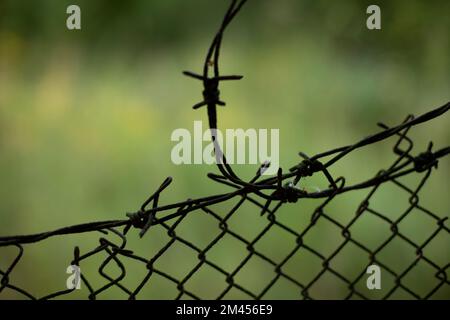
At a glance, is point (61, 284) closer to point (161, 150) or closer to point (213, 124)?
point (161, 150)

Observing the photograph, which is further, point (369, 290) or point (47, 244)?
point (47, 244)

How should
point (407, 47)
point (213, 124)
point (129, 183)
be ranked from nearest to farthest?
point (213, 124) → point (129, 183) → point (407, 47)

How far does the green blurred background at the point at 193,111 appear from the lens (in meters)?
1.80

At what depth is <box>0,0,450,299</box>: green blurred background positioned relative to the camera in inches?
71.1

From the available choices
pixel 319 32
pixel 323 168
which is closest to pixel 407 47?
pixel 319 32

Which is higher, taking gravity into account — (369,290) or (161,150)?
(161,150)

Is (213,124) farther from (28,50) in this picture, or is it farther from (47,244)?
(28,50)

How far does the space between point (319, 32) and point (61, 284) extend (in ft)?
5.26

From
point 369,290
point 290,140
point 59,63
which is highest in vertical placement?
point 59,63

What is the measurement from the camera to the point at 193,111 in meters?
2.35

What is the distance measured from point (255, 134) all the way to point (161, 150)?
1.22ft

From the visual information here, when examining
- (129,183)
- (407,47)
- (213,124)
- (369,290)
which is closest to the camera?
(213,124)

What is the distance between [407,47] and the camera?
8.23 ft

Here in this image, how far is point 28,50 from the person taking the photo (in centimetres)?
266
